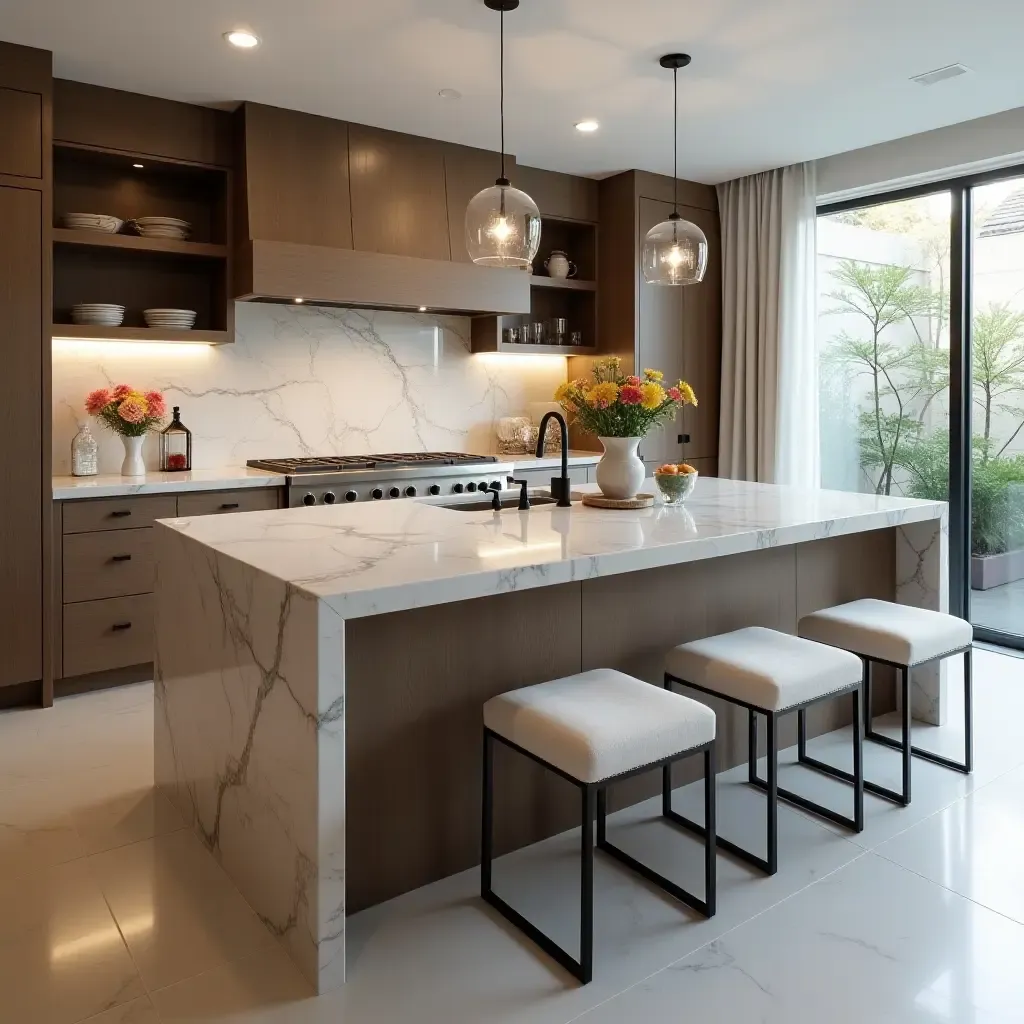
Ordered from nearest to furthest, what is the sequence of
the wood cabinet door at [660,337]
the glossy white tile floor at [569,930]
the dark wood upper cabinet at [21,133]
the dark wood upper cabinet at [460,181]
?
the glossy white tile floor at [569,930] < the dark wood upper cabinet at [21,133] < the dark wood upper cabinet at [460,181] < the wood cabinet door at [660,337]

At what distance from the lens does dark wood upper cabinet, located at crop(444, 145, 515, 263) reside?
4586mm

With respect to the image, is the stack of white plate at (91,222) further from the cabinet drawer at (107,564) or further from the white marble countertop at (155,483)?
the cabinet drawer at (107,564)

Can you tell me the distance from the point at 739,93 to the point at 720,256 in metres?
1.66

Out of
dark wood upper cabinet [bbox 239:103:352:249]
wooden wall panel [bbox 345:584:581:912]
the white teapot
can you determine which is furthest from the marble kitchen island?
the white teapot

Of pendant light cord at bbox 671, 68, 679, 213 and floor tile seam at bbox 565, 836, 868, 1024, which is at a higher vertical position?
pendant light cord at bbox 671, 68, 679, 213

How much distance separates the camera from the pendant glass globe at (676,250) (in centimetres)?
318

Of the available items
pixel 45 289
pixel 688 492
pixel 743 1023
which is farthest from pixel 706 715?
pixel 45 289

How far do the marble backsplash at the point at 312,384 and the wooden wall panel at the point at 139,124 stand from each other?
0.78m

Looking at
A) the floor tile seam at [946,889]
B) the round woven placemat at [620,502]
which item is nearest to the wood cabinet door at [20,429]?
the round woven placemat at [620,502]

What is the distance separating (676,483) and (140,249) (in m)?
2.57

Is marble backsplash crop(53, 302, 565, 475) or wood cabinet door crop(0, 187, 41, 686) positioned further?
marble backsplash crop(53, 302, 565, 475)

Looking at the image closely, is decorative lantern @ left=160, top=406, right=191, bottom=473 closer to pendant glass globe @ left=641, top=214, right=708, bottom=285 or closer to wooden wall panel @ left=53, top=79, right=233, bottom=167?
wooden wall panel @ left=53, top=79, right=233, bottom=167

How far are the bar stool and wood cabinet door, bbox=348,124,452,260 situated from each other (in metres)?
2.71

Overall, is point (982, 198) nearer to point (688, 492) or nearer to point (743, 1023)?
point (688, 492)
